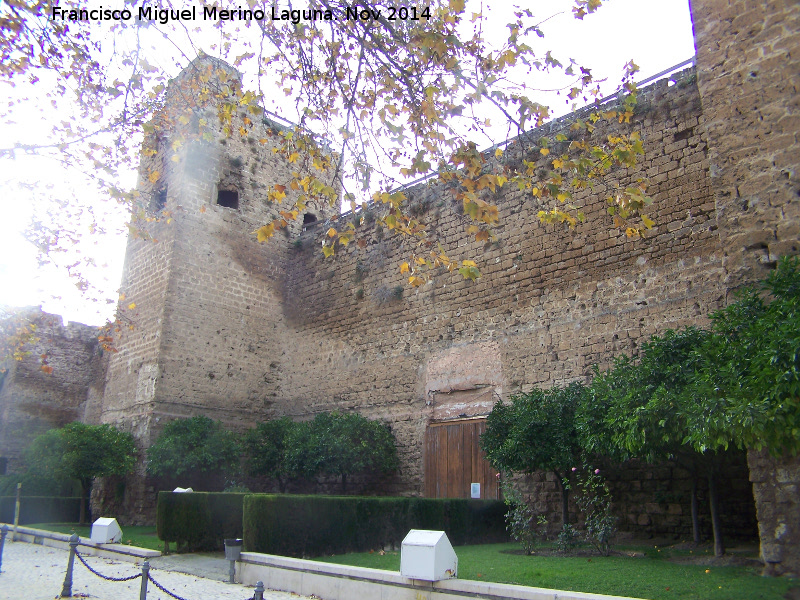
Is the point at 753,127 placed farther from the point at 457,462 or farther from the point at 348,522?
the point at 457,462

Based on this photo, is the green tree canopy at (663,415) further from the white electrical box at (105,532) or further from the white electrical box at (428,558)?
the white electrical box at (105,532)

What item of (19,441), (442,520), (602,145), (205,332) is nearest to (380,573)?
(442,520)

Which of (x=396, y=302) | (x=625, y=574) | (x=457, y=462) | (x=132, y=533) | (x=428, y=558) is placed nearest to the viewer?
(x=428, y=558)

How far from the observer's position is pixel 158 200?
15742 mm

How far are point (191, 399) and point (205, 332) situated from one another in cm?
156

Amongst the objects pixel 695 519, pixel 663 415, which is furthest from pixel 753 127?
pixel 695 519

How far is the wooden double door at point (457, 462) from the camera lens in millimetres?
10953

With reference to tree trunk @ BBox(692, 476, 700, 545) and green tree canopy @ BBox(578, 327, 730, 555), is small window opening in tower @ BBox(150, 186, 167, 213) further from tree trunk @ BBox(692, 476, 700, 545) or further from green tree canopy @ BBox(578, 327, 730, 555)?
tree trunk @ BBox(692, 476, 700, 545)

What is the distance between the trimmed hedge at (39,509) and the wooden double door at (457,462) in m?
8.79

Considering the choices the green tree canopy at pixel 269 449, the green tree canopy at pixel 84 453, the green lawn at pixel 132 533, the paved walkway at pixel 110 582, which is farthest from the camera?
the green tree canopy at pixel 269 449

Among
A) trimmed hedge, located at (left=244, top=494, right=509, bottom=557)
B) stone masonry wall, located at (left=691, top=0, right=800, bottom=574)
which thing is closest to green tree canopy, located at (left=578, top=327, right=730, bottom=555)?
stone masonry wall, located at (left=691, top=0, right=800, bottom=574)

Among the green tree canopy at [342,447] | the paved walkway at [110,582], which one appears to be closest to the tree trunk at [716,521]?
the paved walkway at [110,582]

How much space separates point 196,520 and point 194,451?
3770 mm

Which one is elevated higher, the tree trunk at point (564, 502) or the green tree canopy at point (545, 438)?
the green tree canopy at point (545, 438)
